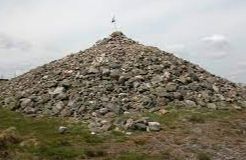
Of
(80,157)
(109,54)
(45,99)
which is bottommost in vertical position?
(80,157)

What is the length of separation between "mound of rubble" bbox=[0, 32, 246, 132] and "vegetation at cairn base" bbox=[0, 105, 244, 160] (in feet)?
6.11

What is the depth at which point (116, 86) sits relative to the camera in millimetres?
40938

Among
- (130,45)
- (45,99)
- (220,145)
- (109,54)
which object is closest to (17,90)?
(45,99)

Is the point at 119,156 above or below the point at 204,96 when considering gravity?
below

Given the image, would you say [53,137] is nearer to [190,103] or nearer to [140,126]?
[140,126]

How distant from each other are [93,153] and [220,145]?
26.1ft

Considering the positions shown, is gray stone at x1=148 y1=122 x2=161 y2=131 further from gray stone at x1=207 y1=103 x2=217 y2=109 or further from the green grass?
gray stone at x1=207 y1=103 x2=217 y2=109

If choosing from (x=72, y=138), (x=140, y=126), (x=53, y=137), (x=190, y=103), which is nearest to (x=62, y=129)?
(x=53, y=137)

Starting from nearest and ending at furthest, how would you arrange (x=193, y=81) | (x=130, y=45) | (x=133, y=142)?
(x=133, y=142) → (x=193, y=81) → (x=130, y=45)

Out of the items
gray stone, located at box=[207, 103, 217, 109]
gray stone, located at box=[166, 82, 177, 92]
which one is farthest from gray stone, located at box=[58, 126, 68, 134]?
gray stone, located at box=[207, 103, 217, 109]

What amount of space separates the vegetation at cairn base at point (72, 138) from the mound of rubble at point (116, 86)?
186 centimetres

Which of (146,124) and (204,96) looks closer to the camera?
(146,124)

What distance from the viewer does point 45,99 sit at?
40.7m

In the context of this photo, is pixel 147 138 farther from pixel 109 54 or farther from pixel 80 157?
Answer: pixel 109 54
